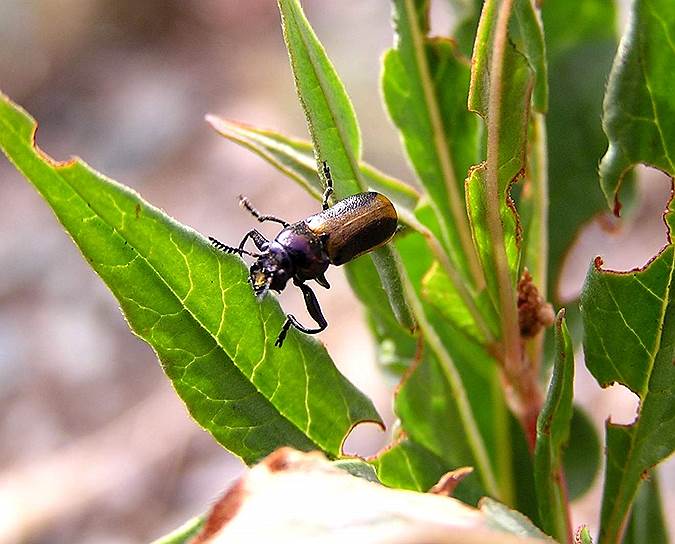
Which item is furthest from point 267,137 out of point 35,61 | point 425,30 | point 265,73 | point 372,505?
point 35,61

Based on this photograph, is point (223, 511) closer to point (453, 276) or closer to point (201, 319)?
Result: point (201, 319)

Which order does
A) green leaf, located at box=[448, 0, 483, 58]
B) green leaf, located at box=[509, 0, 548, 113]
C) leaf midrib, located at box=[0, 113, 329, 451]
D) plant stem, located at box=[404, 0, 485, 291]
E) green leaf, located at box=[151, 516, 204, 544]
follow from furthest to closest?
green leaf, located at box=[448, 0, 483, 58] < plant stem, located at box=[404, 0, 485, 291] < green leaf, located at box=[509, 0, 548, 113] < leaf midrib, located at box=[0, 113, 329, 451] < green leaf, located at box=[151, 516, 204, 544]

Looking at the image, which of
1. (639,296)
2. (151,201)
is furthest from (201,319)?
(151,201)

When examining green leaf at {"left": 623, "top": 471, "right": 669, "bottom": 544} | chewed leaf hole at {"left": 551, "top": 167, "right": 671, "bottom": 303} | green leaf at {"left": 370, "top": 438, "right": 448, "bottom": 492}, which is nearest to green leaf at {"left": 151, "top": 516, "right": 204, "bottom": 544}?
green leaf at {"left": 370, "top": 438, "right": 448, "bottom": 492}

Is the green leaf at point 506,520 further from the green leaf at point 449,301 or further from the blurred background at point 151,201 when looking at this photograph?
the blurred background at point 151,201

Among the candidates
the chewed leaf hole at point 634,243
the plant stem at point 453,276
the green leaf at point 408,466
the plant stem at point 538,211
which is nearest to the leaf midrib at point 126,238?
the green leaf at point 408,466

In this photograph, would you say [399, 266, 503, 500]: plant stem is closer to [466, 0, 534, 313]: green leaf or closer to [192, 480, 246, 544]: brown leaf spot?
[466, 0, 534, 313]: green leaf

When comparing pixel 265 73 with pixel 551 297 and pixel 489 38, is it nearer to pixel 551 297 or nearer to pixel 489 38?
pixel 551 297
